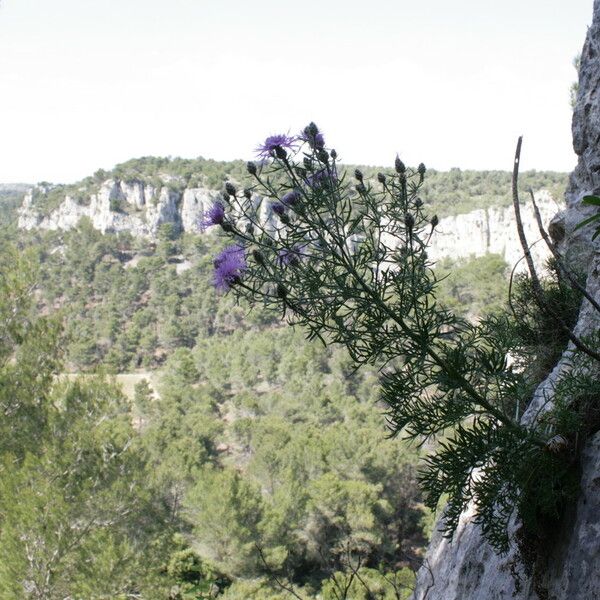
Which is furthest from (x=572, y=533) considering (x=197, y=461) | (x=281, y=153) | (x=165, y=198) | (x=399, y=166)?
(x=165, y=198)

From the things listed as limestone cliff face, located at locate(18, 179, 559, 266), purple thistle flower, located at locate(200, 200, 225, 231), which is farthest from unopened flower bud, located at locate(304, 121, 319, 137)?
limestone cliff face, located at locate(18, 179, 559, 266)

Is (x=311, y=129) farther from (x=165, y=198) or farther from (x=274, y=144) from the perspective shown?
(x=165, y=198)

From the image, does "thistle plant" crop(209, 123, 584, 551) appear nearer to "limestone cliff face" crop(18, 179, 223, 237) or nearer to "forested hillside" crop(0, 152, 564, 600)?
"forested hillside" crop(0, 152, 564, 600)

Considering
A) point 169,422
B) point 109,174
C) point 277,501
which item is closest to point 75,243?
point 109,174

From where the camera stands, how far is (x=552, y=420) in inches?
60.7

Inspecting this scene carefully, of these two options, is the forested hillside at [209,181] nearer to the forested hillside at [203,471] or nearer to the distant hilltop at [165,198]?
the distant hilltop at [165,198]

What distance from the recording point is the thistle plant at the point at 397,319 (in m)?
1.42

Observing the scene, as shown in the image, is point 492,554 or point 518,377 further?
point 492,554

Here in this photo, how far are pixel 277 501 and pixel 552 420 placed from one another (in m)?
15.8

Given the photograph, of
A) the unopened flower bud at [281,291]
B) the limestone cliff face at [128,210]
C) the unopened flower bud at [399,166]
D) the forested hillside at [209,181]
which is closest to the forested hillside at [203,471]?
the unopened flower bud at [281,291]

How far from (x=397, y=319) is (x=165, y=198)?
78687 millimetres

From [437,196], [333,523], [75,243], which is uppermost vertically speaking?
[437,196]

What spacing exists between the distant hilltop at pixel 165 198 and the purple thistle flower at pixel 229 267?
61.9 m

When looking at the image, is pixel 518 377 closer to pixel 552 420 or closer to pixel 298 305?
pixel 552 420
